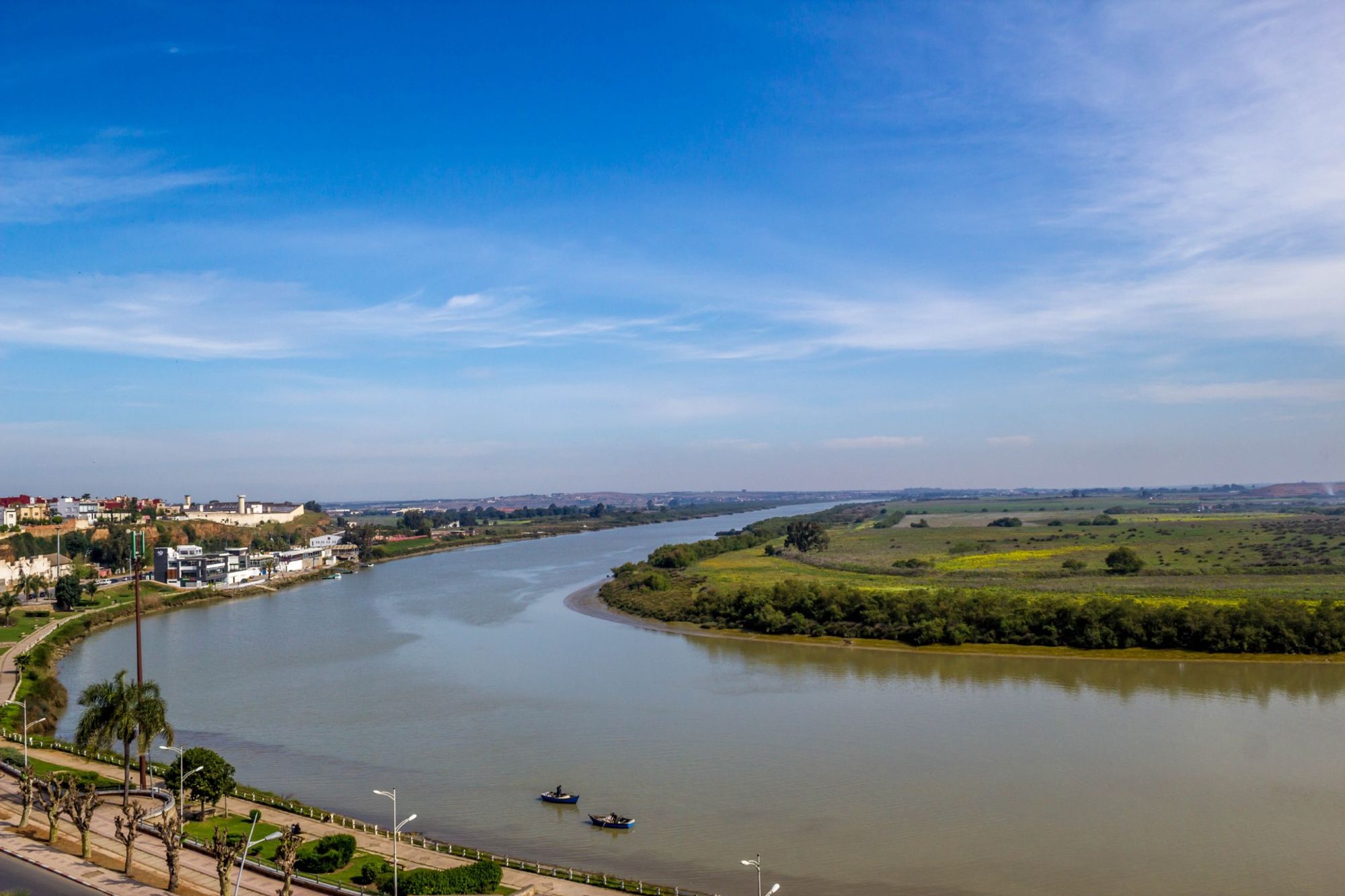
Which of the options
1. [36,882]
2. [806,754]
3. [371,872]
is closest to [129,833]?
[36,882]

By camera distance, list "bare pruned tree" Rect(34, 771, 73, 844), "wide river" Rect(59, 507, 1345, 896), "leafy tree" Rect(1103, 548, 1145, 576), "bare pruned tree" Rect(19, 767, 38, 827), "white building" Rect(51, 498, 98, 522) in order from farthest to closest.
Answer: "white building" Rect(51, 498, 98, 522)
"leafy tree" Rect(1103, 548, 1145, 576)
"bare pruned tree" Rect(19, 767, 38, 827)
"wide river" Rect(59, 507, 1345, 896)
"bare pruned tree" Rect(34, 771, 73, 844)

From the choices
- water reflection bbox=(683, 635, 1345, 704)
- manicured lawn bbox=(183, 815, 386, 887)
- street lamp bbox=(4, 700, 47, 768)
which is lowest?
water reflection bbox=(683, 635, 1345, 704)

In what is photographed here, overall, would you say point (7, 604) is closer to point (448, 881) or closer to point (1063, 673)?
point (448, 881)

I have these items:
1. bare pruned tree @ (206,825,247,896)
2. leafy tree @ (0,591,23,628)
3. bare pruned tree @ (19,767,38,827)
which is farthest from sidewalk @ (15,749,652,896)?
leafy tree @ (0,591,23,628)

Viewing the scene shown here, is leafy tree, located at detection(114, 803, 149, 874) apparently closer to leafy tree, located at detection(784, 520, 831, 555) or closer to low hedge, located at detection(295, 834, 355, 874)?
low hedge, located at detection(295, 834, 355, 874)

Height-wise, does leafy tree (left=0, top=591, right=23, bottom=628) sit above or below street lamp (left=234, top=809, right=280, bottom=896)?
above

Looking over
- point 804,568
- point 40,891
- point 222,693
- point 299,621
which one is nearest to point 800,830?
point 40,891

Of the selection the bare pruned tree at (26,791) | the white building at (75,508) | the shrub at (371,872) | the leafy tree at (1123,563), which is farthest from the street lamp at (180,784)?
the white building at (75,508)
